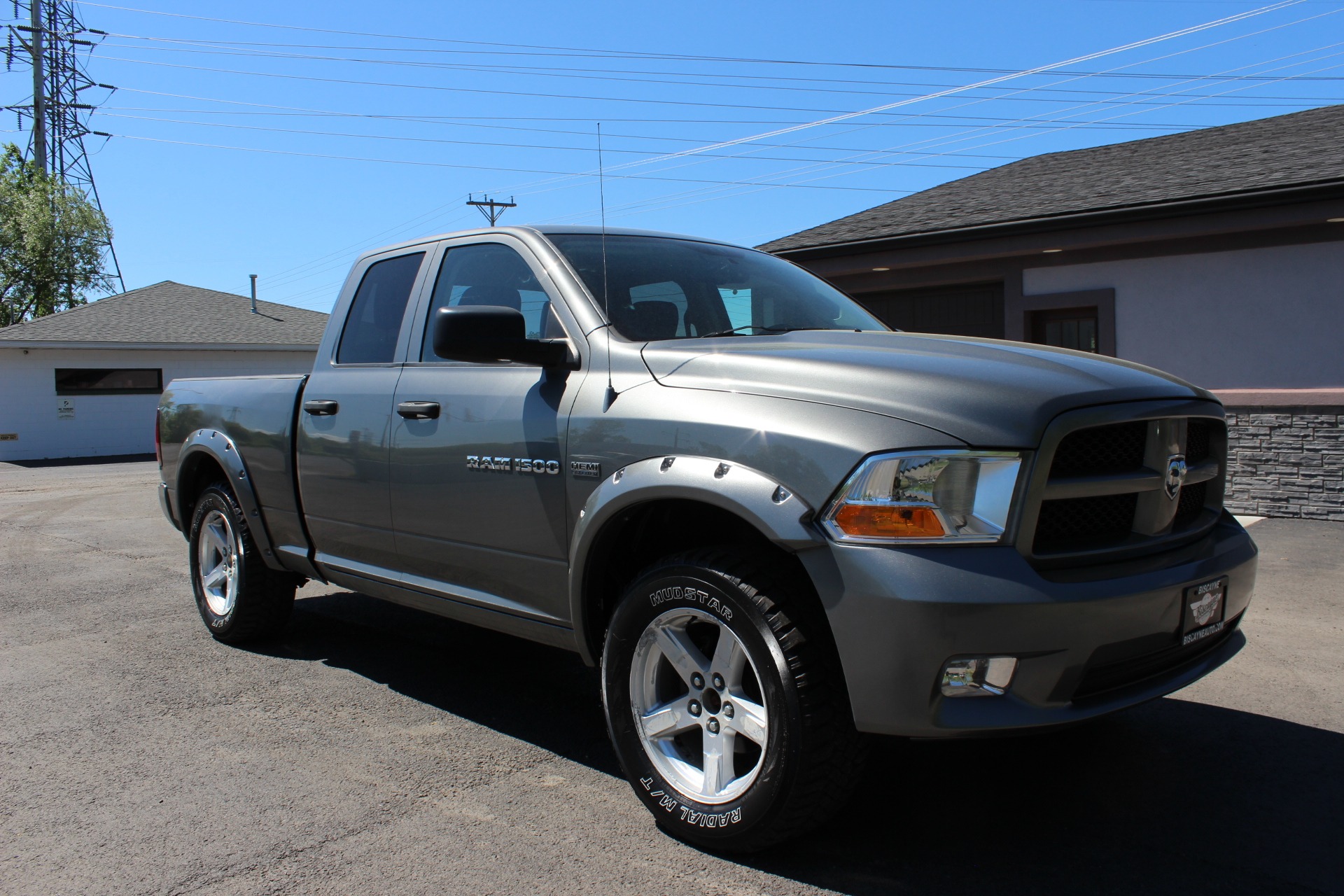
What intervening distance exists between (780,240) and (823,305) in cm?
1084

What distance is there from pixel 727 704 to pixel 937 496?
0.91 m

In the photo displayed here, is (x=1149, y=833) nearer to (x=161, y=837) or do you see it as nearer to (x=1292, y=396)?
(x=161, y=837)

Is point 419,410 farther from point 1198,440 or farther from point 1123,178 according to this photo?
point 1123,178

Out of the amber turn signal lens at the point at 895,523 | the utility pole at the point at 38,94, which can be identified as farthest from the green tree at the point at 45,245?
the amber turn signal lens at the point at 895,523

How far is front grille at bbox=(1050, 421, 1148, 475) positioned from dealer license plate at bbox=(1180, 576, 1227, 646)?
1.32 feet

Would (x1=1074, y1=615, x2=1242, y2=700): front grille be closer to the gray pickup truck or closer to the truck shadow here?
the gray pickup truck

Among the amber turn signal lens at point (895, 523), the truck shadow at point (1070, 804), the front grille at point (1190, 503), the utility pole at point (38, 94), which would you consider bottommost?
the truck shadow at point (1070, 804)

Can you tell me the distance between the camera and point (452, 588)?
4.05 metres

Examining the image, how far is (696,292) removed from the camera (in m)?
4.15

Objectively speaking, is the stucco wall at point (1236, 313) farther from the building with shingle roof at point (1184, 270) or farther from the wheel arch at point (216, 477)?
the wheel arch at point (216, 477)

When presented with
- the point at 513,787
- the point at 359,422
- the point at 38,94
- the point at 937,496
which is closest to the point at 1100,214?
the point at 359,422

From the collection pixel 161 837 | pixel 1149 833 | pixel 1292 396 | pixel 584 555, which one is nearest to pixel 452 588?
pixel 584 555

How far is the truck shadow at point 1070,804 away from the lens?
113 inches

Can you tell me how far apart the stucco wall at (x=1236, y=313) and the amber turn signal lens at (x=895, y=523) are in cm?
1007
